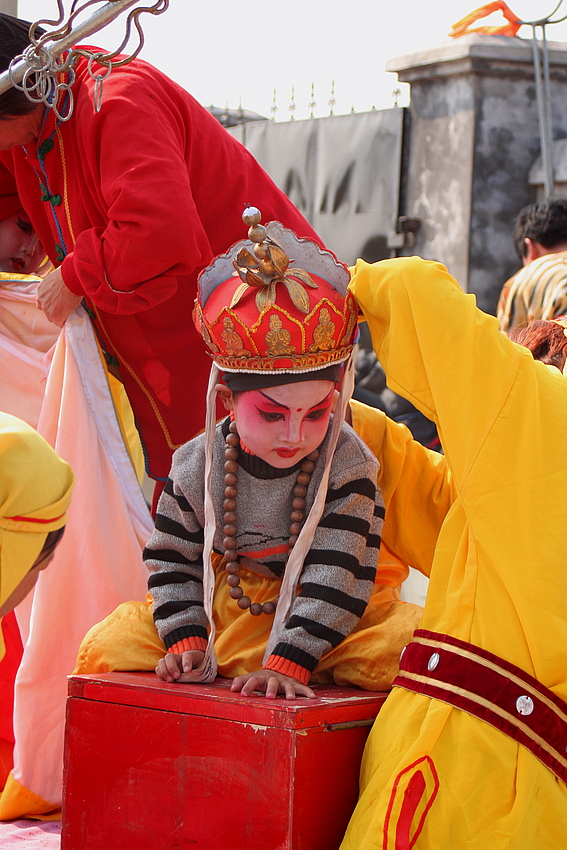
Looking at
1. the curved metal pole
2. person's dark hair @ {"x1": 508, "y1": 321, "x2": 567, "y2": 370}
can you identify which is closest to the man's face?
the curved metal pole

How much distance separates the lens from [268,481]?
7.05 ft

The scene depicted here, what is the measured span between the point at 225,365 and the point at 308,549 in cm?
42

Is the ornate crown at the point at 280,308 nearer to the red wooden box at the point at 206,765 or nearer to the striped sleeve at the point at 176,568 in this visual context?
the striped sleeve at the point at 176,568

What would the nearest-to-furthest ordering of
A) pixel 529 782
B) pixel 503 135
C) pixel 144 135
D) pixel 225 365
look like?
pixel 529 782
pixel 225 365
pixel 144 135
pixel 503 135

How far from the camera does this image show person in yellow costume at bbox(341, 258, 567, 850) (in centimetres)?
168

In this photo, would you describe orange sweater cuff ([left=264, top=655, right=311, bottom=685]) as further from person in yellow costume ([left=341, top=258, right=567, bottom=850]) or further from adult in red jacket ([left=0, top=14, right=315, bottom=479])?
adult in red jacket ([left=0, top=14, right=315, bottom=479])

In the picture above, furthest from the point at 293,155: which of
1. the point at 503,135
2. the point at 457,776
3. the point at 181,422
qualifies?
the point at 457,776

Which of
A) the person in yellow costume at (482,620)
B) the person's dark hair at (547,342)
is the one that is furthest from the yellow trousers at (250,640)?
the person's dark hair at (547,342)

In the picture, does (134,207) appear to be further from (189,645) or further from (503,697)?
(503,697)

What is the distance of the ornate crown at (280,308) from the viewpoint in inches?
77.5

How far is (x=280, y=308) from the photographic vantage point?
197cm

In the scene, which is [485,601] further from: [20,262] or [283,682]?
[20,262]

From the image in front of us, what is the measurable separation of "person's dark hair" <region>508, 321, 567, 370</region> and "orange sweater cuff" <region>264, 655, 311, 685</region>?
0.91 meters

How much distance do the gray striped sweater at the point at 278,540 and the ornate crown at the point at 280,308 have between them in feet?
0.80
